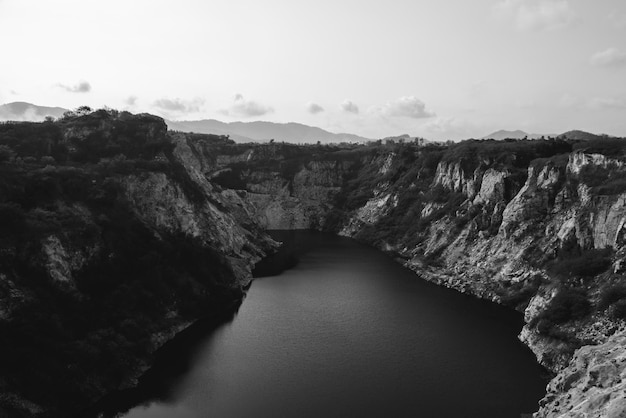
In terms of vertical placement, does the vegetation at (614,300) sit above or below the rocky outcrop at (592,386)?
above

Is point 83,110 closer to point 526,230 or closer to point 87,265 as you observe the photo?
point 87,265

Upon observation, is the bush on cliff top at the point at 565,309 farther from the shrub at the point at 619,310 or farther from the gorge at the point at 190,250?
the shrub at the point at 619,310

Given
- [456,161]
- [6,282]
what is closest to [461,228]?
[456,161]

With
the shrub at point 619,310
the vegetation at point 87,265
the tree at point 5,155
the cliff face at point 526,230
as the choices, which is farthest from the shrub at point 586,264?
the tree at point 5,155

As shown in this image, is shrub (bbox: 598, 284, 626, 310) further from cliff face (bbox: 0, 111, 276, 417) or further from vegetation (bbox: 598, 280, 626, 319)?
cliff face (bbox: 0, 111, 276, 417)

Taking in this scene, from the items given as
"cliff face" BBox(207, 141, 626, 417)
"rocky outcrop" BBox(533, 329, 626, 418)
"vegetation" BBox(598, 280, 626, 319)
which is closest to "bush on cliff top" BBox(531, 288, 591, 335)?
Result: "cliff face" BBox(207, 141, 626, 417)

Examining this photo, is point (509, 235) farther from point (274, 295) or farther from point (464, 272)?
point (274, 295)

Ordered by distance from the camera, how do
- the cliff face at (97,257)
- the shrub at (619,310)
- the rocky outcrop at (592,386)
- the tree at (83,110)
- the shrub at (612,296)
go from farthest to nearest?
the tree at (83,110) → the shrub at (612,296) → the shrub at (619,310) → the cliff face at (97,257) → the rocky outcrop at (592,386)
